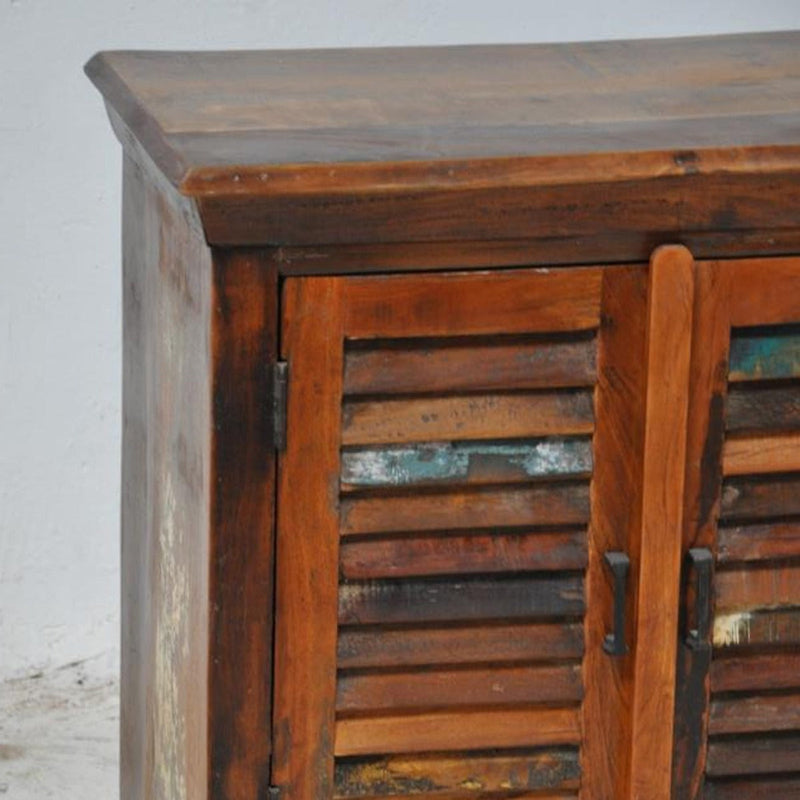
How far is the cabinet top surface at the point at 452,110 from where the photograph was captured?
90.8 inches

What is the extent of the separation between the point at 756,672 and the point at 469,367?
0.45 metres

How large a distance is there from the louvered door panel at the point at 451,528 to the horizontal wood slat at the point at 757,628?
4.5 inches

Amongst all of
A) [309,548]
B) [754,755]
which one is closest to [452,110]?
[309,548]

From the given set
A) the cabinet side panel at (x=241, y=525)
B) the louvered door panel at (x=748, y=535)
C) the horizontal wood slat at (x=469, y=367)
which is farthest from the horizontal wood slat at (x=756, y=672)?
the cabinet side panel at (x=241, y=525)

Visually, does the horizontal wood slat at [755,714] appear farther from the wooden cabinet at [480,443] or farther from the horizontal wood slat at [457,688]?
the horizontal wood slat at [457,688]

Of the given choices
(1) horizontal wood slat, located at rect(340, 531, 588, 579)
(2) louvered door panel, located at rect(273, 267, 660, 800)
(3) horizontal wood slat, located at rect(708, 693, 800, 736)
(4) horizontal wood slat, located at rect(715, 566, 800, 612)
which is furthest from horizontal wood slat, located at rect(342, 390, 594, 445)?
(3) horizontal wood slat, located at rect(708, 693, 800, 736)

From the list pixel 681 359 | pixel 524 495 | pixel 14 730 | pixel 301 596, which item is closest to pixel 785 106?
pixel 681 359

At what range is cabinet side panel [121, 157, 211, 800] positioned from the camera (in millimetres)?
2424

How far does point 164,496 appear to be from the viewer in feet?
8.66

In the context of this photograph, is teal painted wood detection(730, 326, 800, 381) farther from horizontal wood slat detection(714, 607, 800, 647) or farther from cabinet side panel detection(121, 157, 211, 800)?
cabinet side panel detection(121, 157, 211, 800)

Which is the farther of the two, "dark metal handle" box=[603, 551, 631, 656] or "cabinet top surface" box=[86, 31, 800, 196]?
"dark metal handle" box=[603, 551, 631, 656]

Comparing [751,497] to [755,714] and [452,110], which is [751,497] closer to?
[755,714]

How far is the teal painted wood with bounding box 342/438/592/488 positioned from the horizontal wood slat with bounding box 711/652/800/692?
0.26 metres

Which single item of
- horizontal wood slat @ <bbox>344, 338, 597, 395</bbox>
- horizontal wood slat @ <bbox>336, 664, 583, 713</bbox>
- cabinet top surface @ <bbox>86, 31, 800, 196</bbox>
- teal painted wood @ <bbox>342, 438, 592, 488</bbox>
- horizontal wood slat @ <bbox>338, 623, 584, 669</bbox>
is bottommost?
horizontal wood slat @ <bbox>336, 664, 583, 713</bbox>
